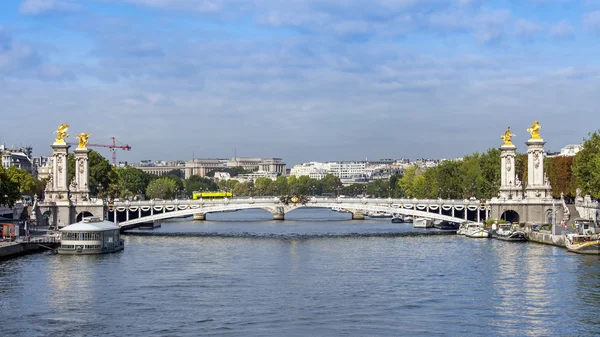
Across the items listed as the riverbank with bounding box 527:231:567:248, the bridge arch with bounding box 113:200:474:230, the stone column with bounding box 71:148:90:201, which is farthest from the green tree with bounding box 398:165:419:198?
the riverbank with bounding box 527:231:567:248

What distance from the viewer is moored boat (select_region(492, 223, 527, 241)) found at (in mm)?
67875

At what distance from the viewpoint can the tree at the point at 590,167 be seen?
219 ft

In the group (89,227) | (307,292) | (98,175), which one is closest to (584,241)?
(307,292)

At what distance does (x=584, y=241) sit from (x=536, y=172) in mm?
20697

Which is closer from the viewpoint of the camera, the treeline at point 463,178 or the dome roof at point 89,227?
the dome roof at point 89,227

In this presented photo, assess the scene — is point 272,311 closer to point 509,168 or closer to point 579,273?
point 579,273

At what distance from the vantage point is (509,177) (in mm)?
80062

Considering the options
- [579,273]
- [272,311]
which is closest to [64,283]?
[272,311]

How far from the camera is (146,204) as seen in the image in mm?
82562

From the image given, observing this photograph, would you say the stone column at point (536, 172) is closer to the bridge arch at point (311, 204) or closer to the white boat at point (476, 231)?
the white boat at point (476, 231)

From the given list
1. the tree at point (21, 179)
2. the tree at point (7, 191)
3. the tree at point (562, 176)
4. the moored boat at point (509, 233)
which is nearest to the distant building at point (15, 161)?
the tree at point (21, 179)

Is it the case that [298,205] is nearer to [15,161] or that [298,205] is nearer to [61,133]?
[61,133]

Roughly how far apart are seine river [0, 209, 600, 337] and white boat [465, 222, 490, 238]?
6.25 meters

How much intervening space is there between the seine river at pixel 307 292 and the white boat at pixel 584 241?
89cm
